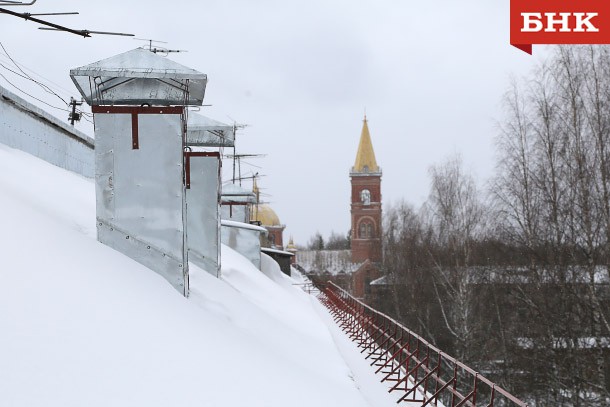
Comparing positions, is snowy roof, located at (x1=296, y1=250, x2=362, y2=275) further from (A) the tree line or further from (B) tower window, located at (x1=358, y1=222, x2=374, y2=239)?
(A) the tree line

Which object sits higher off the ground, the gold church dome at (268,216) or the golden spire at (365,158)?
the golden spire at (365,158)

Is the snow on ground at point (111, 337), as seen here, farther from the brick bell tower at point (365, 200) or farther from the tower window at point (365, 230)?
the tower window at point (365, 230)

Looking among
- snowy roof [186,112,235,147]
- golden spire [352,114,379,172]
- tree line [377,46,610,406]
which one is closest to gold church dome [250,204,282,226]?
golden spire [352,114,379,172]

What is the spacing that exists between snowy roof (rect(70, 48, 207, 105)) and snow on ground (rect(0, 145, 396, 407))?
138cm

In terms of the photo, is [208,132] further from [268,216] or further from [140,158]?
[268,216]

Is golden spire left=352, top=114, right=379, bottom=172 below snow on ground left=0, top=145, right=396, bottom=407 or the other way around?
the other way around

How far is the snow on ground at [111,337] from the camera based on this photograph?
11.0 feet

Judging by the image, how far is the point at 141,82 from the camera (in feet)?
23.4

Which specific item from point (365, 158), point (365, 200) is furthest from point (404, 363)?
point (365, 200)

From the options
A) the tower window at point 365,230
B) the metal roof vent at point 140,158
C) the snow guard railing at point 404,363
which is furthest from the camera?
the tower window at point 365,230

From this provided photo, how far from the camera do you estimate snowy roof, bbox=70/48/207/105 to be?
275 inches

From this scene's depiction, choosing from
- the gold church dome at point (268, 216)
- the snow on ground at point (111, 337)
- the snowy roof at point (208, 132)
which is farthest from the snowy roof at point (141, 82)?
the gold church dome at point (268, 216)

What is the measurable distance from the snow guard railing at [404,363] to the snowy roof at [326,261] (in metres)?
43.5

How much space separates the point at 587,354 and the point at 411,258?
83.4 ft
